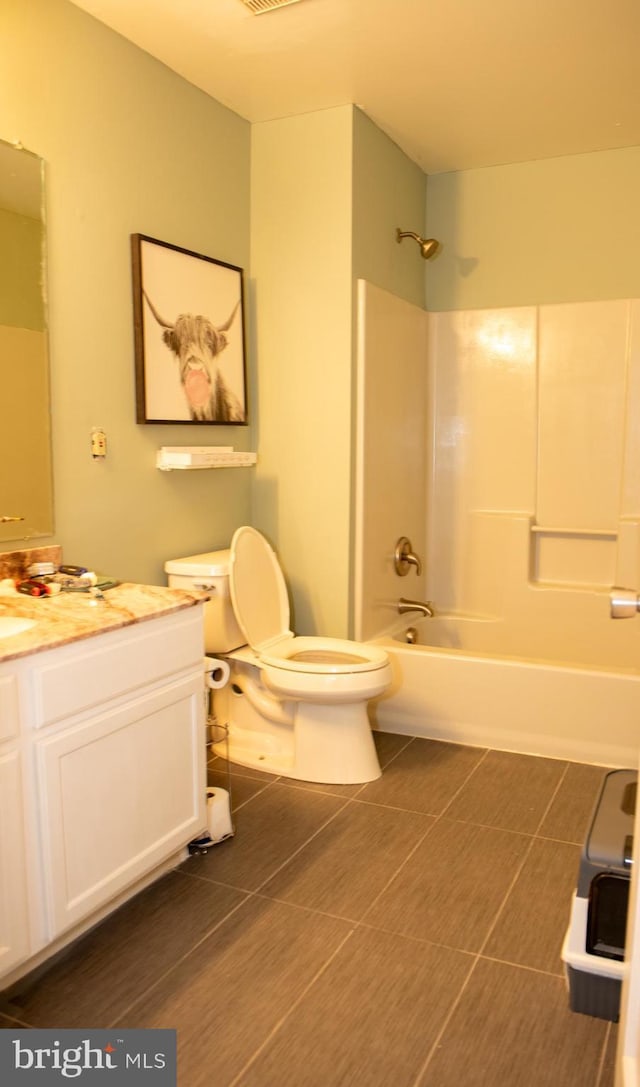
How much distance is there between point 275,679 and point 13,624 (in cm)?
108

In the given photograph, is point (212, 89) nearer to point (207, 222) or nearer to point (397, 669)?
point (207, 222)

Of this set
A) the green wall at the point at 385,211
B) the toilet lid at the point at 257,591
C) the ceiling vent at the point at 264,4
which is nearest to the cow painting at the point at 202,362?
the toilet lid at the point at 257,591

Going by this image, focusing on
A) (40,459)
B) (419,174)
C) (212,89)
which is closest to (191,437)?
(40,459)

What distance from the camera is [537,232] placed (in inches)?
146

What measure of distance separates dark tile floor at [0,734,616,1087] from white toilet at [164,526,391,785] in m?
0.16

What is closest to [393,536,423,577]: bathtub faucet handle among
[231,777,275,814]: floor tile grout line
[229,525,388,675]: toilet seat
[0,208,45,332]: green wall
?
[229,525,388,675]: toilet seat

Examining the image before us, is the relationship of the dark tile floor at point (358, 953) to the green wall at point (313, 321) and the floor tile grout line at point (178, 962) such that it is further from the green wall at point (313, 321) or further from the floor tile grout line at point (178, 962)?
the green wall at point (313, 321)

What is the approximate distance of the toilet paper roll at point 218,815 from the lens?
2402mm

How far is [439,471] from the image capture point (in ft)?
13.1

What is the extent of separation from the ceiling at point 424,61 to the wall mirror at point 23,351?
2.09 feet

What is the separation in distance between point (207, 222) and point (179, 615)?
→ 1.65m

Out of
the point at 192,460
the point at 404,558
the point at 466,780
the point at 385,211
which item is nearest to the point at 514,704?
the point at 466,780

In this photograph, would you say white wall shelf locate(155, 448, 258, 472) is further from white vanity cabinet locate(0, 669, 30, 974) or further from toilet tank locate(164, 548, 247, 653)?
white vanity cabinet locate(0, 669, 30, 974)

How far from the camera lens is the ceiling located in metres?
2.44
